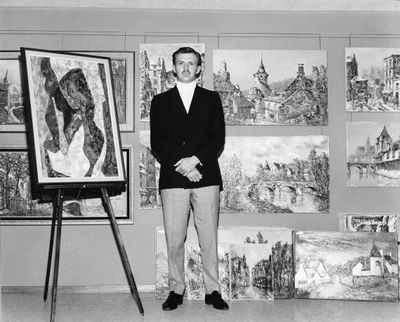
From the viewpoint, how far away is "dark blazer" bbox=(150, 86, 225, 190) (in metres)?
3.08

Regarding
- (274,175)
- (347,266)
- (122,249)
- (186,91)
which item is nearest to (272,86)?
(274,175)

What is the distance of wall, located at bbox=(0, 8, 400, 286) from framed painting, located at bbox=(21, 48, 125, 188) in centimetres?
64

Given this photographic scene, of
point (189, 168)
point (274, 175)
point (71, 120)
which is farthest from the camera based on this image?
point (274, 175)

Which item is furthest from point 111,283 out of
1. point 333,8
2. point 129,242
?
point 333,8

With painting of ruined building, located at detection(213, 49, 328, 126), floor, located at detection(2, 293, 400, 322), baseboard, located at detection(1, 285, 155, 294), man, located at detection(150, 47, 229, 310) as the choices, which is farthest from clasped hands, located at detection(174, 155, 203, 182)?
baseboard, located at detection(1, 285, 155, 294)

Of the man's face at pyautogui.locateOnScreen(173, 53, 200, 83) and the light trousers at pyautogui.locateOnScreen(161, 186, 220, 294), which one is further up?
the man's face at pyautogui.locateOnScreen(173, 53, 200, 83)

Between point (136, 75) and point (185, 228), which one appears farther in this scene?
point (136, 75)

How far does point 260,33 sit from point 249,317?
2.12 metres

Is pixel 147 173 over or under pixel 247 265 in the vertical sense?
over

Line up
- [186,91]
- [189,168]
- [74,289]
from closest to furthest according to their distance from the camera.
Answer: [189,168]
[186,91]
[74,289]

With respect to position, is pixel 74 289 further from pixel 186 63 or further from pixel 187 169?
pixel 186 63

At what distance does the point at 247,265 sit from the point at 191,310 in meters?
0.51

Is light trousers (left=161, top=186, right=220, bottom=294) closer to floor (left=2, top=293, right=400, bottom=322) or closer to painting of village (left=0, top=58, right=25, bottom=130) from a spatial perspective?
floor (left=2, top=293, right=400, bottom=322)

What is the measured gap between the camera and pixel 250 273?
10.8ft
